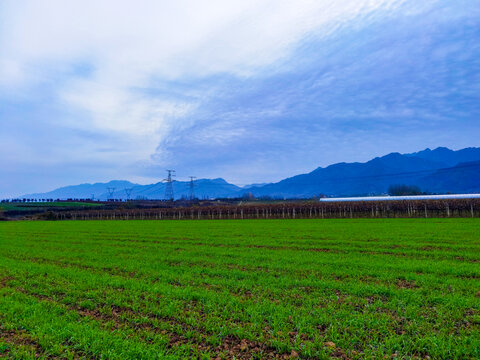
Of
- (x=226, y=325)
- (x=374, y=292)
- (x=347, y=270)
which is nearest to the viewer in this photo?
(x=226, y=325)

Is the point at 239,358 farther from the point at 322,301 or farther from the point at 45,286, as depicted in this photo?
the point at 45,286

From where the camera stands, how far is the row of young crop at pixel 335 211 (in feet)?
200

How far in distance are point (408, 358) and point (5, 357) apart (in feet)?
27.5

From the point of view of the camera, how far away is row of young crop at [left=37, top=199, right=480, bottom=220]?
61.1m

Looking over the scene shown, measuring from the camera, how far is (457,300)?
8.37 meters

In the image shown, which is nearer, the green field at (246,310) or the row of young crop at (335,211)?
the green field at (246,310)

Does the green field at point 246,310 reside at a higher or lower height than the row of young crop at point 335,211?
higher

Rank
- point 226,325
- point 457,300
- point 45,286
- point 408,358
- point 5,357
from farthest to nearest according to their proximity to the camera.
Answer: point 45,286 → point 457,300 → point 226,325 → point 5,357 → point 408,358

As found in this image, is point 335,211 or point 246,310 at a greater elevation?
point 246,310

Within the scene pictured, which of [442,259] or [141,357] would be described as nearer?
[141,357]

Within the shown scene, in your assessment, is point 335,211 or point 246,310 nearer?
point 246,310

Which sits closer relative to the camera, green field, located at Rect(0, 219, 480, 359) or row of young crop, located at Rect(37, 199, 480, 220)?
green field, located at Rect(0, 219, 480, 359)

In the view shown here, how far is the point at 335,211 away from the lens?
243 ft

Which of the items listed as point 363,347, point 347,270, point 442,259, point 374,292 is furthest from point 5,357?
point 442,259
